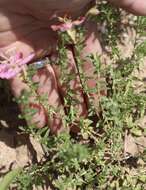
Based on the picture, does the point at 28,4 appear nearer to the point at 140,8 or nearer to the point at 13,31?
the point at 13,31

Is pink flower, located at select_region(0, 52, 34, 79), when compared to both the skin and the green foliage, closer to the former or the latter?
the green foliage

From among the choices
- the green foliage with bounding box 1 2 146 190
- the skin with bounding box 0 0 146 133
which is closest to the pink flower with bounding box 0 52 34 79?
the green foliage with bounding box 1 2 146 190

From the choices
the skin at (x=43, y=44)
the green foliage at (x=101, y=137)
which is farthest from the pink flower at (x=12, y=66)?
the skin at (x=43, y=44)

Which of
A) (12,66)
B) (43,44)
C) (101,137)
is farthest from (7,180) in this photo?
(43,44)

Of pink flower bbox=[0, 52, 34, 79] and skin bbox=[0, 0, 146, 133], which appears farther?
skin bbox=[0, 0, 146, 133]

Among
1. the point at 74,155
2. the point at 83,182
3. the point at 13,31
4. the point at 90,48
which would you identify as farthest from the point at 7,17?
the point at 74,155
